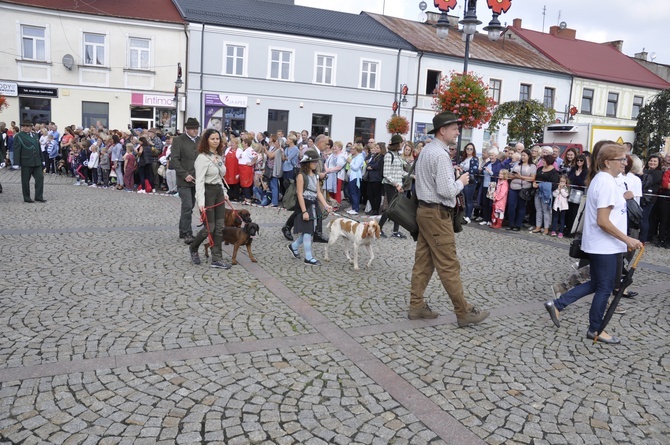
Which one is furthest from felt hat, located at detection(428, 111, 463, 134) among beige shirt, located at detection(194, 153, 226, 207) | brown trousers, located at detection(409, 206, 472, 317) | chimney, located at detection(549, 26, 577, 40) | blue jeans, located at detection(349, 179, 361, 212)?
chimney, located at detection(549, 26, 577, 40)

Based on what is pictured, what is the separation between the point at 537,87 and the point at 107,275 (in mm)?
37981

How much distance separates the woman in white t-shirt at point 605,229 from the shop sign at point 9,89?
29.8m

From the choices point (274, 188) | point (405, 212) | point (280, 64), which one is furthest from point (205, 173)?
point (280, 64)

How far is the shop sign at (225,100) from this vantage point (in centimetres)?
3073

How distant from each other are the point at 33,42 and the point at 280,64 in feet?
42.5

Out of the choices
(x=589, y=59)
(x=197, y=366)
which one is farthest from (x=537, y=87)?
(x=197, y=366)

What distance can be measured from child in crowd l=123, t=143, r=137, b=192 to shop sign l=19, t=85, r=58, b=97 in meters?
14.1

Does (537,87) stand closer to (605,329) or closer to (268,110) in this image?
(268,110)

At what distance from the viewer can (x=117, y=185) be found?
59.5 feet

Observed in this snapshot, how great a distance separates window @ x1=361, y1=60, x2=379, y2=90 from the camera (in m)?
34.3

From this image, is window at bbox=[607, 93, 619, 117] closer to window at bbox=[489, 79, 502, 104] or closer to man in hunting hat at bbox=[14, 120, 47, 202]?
window at bbox=[489, 79, 502, 104]

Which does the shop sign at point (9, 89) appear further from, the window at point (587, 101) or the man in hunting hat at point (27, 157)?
the window at point (587, 101)

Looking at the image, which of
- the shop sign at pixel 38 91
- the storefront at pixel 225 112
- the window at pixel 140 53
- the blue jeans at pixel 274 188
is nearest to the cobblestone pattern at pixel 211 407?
the blue jeans at pixel 274 188

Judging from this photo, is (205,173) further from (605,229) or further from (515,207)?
(515,207)
